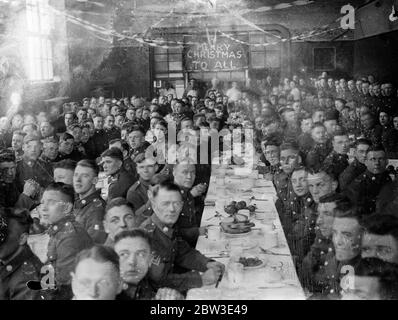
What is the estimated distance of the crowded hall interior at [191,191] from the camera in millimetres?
2502

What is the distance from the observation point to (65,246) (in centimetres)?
263

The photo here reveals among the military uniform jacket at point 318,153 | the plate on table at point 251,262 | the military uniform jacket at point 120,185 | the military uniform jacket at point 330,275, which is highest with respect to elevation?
the military uniform jacket at point 318,153

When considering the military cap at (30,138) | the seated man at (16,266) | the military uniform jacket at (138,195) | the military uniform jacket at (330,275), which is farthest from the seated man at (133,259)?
the military cap at (30,138)

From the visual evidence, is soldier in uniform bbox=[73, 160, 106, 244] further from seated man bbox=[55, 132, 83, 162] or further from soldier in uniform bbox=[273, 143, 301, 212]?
seated man bbox=[55, 132, 83, 162]

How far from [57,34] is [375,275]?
35.9 feet

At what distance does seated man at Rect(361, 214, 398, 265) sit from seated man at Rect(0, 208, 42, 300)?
174 cm

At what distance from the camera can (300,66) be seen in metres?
14.0

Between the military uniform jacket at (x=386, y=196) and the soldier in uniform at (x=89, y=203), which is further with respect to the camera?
the military uniform jacket at (x=386, y=196)

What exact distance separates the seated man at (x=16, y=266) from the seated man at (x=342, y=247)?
63.0 inches

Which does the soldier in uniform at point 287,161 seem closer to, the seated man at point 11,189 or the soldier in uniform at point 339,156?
the soldier in uniform at point 339,156

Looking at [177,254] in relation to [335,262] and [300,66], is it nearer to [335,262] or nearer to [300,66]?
[335,262]

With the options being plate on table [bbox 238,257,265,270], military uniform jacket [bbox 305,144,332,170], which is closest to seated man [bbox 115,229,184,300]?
plate on table [bbox 238,257,265,270]

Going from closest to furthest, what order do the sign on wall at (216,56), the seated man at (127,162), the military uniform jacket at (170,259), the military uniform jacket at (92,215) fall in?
the military uniform jacket at (170,259)
the military uniform jacket at (92,215)
the seated man at (127,162)
the sign on wall at (216,56)

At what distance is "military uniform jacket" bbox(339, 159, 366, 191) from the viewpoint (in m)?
4.32
